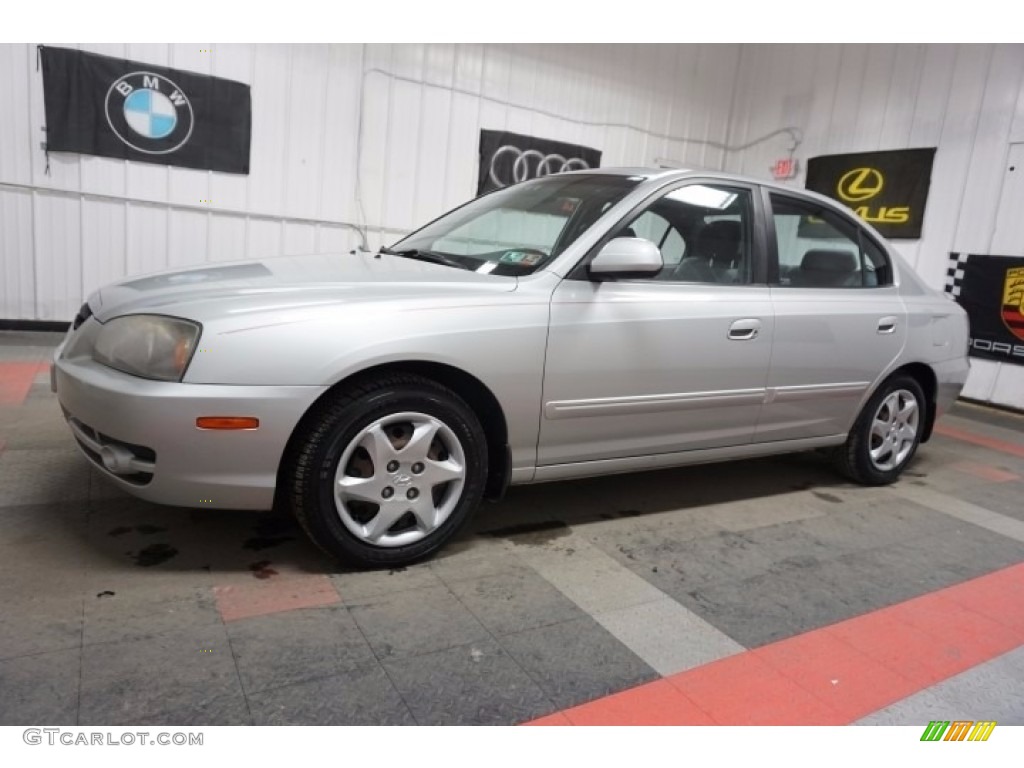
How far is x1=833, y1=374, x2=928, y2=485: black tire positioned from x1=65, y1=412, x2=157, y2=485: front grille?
321 centimetres

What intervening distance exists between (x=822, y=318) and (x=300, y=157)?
5.13 m

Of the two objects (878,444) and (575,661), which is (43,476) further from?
(878,444)

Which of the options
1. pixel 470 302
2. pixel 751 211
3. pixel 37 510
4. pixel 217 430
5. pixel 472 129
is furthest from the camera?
pixel 472 129

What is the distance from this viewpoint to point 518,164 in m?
7.66

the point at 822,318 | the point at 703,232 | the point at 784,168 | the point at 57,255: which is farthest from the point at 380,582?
the point at 784,168

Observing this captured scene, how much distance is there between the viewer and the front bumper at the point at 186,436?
6.48 feet

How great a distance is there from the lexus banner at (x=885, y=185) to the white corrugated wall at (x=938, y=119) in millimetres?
94

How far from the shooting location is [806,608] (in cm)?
237

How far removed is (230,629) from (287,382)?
2.27ft

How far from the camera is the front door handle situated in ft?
9.48

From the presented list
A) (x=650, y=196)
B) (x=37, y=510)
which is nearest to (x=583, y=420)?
(x=650, y=196)

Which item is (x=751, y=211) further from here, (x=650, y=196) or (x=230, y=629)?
(x=230, y=629)

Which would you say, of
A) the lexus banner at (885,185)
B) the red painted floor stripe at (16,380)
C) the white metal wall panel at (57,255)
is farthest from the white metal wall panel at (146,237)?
the lexus banner at (885,185)

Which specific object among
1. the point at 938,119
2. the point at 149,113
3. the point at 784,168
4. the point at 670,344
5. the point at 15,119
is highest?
the point at 938,119
